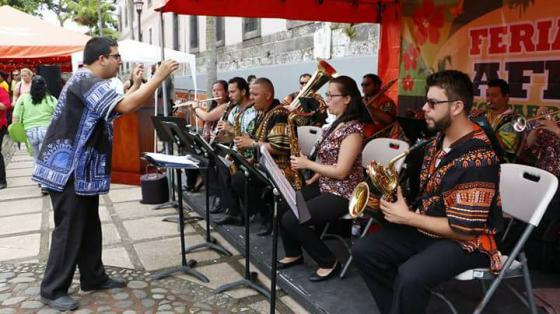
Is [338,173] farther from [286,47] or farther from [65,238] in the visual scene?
[286,47]

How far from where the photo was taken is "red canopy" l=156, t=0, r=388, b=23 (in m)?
4.36

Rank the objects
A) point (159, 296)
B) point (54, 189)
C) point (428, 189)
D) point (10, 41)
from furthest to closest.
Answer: point (10, 41), point (159, 296), point (54, 189), point (428, 189)

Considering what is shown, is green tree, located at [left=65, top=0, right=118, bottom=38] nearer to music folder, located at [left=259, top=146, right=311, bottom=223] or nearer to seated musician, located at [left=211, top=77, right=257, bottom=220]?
seated musician, located at [left=211, top=77, right=257, bottom=220]

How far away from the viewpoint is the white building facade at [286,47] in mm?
7929

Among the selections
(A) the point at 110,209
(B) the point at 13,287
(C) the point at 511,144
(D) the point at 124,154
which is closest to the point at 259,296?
(B) the point at 13,287

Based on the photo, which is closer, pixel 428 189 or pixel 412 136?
pixel 428 189

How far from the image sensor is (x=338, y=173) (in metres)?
3.19

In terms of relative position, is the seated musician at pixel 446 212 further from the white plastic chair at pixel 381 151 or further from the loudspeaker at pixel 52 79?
the loudspeaker at pixel 52 79

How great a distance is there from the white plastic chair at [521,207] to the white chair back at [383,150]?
0.84 meters

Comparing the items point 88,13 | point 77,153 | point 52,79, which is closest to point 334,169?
point 77,153

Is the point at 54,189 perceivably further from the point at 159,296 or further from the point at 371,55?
the point at 371,55

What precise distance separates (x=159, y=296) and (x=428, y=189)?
6.94ft

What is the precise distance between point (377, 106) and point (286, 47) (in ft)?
17.9

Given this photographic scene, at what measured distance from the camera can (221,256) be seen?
4.18 m
